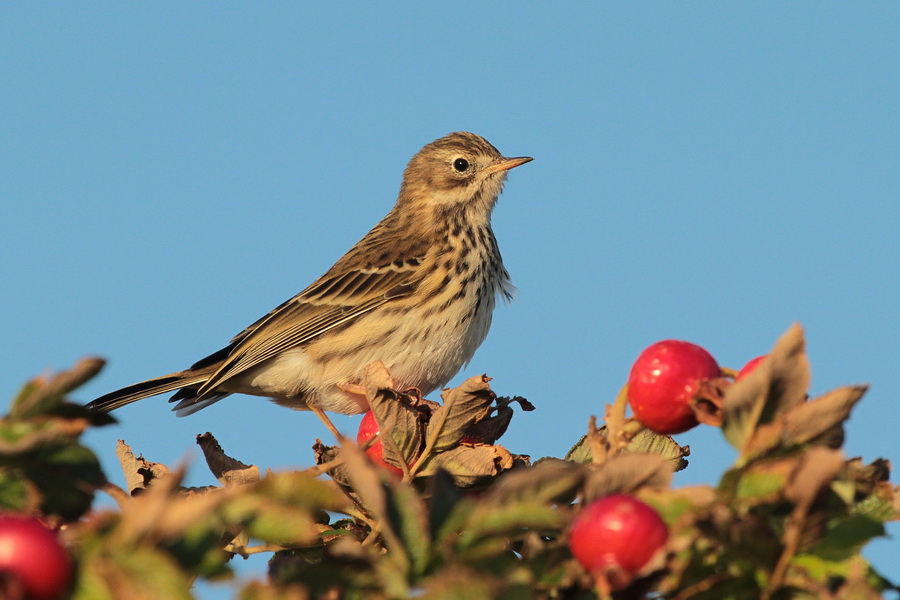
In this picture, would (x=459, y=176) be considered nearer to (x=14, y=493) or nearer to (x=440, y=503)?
(x=14, y=493)

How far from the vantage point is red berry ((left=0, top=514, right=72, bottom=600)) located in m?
1.49

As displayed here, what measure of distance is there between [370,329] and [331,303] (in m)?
0.67

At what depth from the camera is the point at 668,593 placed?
6.12 feet

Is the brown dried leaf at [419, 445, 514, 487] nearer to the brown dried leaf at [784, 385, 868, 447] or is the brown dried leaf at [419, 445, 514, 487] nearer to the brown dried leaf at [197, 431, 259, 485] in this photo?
the brown dried leaf at [197, 431, 259, 485]

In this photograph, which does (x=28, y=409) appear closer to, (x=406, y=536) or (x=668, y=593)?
(x=406, y=536)

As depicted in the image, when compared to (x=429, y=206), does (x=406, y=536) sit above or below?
below

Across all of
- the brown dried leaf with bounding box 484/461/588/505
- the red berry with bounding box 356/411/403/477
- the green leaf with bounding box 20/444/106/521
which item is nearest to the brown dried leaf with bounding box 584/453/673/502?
the brown dried leaf with bounding box 484/461/588/505

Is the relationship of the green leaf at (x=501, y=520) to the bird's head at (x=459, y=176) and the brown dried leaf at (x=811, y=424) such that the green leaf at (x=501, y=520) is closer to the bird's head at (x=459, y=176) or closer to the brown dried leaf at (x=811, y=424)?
the brown dried leaf at (x=811, y=424)

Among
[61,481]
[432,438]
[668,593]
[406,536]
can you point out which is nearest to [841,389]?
[668,593]

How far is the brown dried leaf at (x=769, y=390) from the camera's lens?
193cm

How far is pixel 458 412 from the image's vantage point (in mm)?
3586

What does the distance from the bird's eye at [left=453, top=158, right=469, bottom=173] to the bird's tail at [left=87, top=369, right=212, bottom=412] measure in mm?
3351

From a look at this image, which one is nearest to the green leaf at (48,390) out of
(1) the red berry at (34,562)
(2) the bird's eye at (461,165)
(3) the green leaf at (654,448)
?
(1) the red berry at (34,562)

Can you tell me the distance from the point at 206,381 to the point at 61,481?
Result: 7.48 meters
